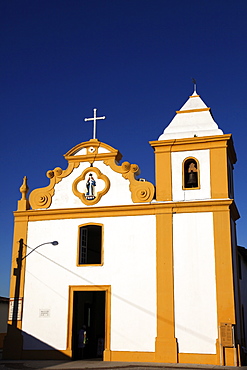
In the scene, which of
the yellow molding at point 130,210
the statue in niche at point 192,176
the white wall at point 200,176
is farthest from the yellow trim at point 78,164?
the statue in niche at point 192,176

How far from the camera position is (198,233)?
18109 mm

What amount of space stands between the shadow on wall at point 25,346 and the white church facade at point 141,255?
0.12 feet

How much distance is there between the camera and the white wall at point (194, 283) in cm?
1705

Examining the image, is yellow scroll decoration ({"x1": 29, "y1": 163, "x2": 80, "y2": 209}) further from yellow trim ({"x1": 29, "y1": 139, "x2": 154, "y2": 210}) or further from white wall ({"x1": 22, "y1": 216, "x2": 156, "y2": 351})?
white wall ({"x1": 22, "y1": 216, "x2": 156, "y2": 351})

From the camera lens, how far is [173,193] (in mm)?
18938

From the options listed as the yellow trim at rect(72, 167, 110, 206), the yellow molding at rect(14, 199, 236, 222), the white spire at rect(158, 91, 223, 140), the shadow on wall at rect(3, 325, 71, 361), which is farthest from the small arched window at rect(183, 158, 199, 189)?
the shadow on wall at rect(3, 325, 71, 361)

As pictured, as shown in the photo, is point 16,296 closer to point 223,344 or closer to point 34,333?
point 34,333

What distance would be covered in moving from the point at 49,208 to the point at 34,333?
4.98 meters

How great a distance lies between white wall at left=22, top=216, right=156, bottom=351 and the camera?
17953 millimetres

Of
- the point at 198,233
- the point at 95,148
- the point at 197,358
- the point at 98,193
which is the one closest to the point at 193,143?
the point at 198,233

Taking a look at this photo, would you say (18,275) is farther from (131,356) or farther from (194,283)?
(194,283)

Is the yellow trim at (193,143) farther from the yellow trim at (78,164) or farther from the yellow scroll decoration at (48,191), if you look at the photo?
the yellow scroll decoration at (48,191)

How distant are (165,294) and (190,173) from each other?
4772 millimetres

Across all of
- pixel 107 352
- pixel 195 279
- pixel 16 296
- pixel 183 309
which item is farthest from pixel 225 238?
pixel 16 296
